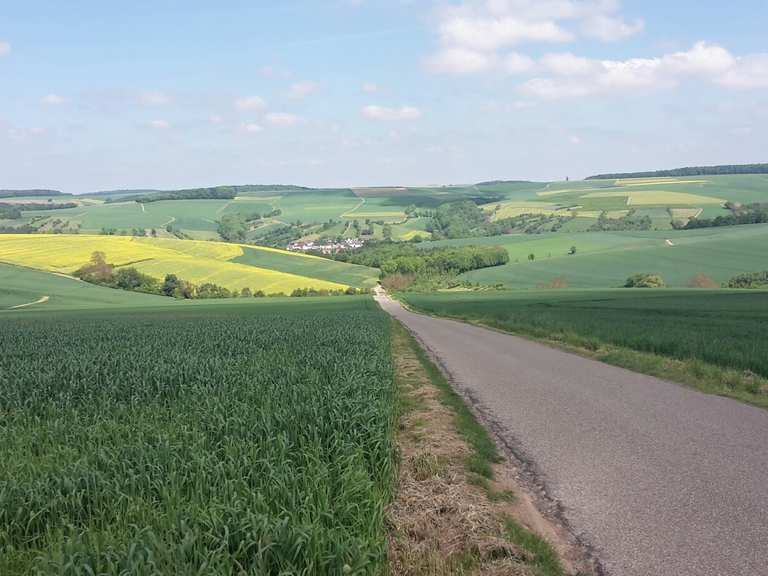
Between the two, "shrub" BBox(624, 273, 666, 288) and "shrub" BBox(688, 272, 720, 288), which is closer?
"shrub" BBox(688, 272, 720, 288)

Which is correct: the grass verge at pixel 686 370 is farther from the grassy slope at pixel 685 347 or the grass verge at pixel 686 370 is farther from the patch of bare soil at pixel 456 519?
the patch of bare soil at pixel 456 519

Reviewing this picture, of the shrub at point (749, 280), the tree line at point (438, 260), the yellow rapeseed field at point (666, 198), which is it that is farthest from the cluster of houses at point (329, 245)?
the shrub at point (749, 280)

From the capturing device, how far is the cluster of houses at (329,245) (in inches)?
6314

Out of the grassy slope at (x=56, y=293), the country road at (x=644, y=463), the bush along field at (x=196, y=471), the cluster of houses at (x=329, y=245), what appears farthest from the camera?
the cluster of houses at (x=329, y=245)

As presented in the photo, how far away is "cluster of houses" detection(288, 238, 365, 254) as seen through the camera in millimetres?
160375

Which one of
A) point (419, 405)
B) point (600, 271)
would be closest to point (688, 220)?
point (600, 271)

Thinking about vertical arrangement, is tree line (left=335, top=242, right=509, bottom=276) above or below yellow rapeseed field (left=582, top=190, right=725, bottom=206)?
below

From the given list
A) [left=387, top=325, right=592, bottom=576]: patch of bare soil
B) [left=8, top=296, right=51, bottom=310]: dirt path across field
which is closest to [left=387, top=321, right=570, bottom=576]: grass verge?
[left=387, top=325, right=592, bottom=576]: patch of bare soil

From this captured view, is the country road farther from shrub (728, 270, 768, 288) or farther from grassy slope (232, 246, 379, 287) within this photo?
grassy slope (232, 246, 379, 287)

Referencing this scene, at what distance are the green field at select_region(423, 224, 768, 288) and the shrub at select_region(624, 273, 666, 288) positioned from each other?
5.55 feet

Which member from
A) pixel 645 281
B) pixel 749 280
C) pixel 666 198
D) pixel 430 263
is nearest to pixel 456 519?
pixel 645 281

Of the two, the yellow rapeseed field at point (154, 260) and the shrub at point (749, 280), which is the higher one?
the yellow rapeseed field at point (154, 260)

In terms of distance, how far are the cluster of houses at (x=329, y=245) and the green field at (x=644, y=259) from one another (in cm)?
5201

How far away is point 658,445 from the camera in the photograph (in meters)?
8.88
